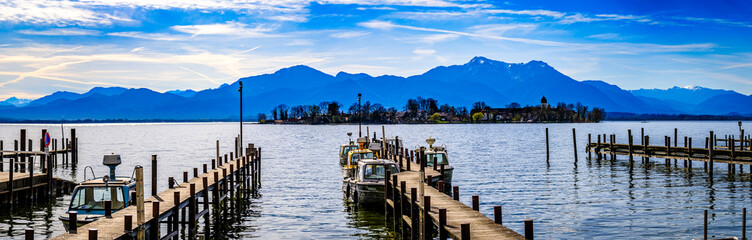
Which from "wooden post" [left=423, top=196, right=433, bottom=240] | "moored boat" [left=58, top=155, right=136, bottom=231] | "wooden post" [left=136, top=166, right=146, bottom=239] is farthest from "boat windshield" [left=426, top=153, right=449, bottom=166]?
"wooden post" [left=136, top=166, right=146, bottom=239]

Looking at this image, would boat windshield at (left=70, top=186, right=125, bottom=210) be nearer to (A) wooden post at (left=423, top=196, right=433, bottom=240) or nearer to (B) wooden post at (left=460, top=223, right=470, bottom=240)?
(A) wooden post at (left=423, top=196, right=433, bottom=240)

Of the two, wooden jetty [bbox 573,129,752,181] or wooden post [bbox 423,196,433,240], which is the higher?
wooden jetty [bbox 573,129,752,181]

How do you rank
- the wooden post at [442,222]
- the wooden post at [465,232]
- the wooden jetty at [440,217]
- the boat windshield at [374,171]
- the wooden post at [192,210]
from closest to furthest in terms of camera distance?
the wooden post at [465,232] < the wooden jetty at [440,217] < the wooden post at [442,222] < the wooden post at [192,210] < the boat windshield at [374,171]

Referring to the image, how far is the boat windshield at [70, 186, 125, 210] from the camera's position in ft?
79.9

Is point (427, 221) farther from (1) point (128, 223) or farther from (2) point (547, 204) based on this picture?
(2) point (547, 204)

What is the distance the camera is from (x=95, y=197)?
2489cm

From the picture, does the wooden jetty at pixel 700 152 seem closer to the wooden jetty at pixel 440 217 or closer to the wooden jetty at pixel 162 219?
the wooden jetty at pixel 440 217

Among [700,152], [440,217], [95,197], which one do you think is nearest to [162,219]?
[95,197]

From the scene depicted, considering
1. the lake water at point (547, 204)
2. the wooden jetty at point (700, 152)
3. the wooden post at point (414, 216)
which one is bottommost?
the lake water at point (547, 204)

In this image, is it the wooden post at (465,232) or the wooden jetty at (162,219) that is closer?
the wooden post at (465,232)

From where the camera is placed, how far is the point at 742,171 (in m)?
53.5

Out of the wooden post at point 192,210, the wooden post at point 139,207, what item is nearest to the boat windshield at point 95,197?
the wooden post at point 192,210

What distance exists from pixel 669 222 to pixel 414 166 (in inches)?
655

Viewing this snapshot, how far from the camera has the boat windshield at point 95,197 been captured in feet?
79.9
